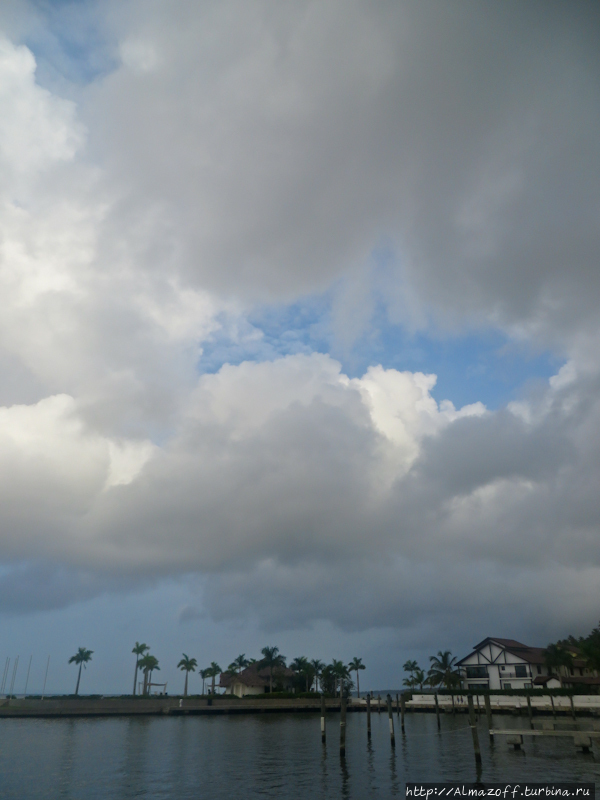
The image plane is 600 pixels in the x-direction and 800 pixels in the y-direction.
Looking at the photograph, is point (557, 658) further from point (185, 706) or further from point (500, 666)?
point (185, 706)

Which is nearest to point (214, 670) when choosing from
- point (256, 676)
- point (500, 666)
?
point (256, 676)

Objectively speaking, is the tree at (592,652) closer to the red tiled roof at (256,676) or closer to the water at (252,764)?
the water at (252,764)

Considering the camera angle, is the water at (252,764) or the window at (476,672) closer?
the water at (252,764)

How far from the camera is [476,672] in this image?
122125 mm

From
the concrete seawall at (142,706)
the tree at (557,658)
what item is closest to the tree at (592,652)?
the tree at (557,658)

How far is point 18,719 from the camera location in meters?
97.5

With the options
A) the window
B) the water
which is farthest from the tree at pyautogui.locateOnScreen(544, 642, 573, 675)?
the water

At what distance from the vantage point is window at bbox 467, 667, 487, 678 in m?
121

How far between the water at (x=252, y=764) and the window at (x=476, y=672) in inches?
2225

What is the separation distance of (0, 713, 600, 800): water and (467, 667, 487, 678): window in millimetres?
56503

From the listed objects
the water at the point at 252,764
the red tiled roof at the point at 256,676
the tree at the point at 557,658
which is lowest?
the water at the point at 252,764

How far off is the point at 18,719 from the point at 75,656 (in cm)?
3449

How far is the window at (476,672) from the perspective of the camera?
4754 inches

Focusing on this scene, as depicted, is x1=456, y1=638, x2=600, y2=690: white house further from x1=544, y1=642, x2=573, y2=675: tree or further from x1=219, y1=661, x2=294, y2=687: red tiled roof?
x1=219, y1=661, x2=294, y2=687: red tiled roof
